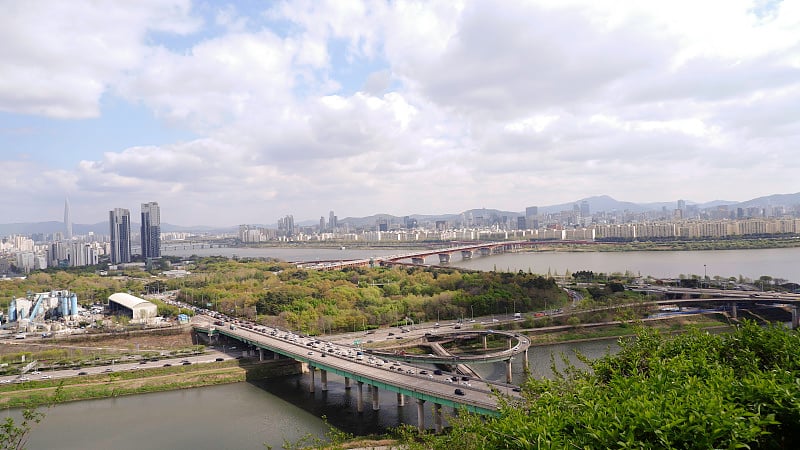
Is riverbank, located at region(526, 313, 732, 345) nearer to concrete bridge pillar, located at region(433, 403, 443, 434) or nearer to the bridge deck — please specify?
the bridge deck

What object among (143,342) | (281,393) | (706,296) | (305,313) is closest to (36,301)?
(143,342)

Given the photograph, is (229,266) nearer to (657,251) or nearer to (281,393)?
(281,393)

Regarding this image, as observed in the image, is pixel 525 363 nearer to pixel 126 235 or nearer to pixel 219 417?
pixel 219 417

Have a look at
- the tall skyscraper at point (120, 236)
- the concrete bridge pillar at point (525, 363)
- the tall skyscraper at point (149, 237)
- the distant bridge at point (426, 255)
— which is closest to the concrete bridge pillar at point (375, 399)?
the concrete bridge pillar at point (525, 363)

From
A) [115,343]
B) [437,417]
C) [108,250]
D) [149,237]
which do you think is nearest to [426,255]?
[149,237]

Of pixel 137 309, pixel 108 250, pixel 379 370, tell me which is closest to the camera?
pixel 379 370

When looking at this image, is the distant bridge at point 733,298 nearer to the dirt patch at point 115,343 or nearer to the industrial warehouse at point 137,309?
the dirt patch at point 115,343

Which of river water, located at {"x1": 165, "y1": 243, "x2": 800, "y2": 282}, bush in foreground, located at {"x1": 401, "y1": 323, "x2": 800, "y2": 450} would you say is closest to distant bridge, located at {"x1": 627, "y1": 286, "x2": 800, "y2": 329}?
river water, located at {"x1": 165, "y1": 243, "x2": 800, "y2": 282}
